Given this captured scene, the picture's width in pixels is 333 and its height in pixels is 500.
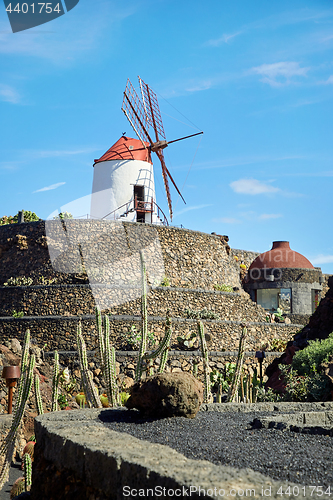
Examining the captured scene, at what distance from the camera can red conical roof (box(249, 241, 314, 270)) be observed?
25.0m

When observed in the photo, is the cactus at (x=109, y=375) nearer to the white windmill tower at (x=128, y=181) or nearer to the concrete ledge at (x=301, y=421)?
the concrete ledge at (x=301, y=421)

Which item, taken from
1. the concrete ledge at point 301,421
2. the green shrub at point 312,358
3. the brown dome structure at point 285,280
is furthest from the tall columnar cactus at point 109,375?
the brown dome structure at point 285,280

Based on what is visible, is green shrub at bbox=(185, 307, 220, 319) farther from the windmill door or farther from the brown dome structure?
the windmill door

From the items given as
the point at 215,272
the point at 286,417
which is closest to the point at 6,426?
the point at 286,417

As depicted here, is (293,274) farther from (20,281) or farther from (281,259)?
(20,281)

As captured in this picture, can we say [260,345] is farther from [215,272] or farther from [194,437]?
[194,437]

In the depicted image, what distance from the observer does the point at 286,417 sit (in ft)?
17.7

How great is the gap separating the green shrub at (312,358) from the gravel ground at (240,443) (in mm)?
3127

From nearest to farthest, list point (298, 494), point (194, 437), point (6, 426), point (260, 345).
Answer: point (298, 494), point (194, 437), point (6, 426), point (260, 345)

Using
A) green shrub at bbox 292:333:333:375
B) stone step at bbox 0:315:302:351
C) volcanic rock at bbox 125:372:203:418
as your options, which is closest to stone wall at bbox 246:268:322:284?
stone step at bbox 0:315:302:351

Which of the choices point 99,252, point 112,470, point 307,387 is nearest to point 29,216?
point 99,252

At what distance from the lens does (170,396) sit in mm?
5137

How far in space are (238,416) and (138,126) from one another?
22495 mm

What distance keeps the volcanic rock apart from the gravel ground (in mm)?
106
